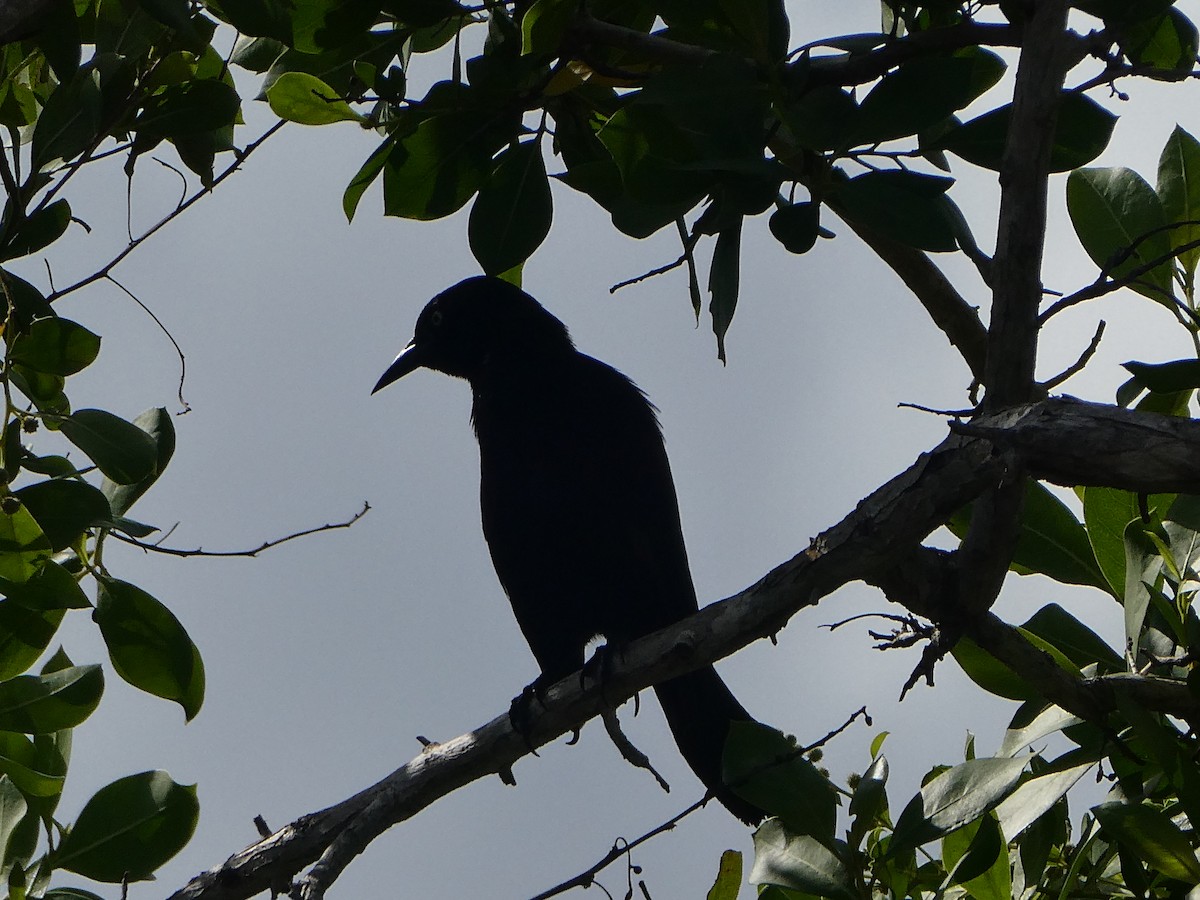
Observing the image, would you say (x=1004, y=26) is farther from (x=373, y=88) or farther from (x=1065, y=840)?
(x=1065, y=840)

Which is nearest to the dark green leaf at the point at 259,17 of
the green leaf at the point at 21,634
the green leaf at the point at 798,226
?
the green leaf at the point at 798,226

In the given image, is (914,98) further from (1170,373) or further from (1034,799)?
(1034,799)

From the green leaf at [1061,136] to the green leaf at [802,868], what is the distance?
142 cm

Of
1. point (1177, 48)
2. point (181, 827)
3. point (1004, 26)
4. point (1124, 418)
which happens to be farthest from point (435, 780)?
point (1177, 48)

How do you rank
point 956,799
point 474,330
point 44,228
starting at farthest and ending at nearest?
1. point 474,330
2. point 44,228
3. point 956,799

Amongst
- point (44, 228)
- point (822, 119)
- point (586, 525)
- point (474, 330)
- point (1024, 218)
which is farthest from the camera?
point (474, 330)

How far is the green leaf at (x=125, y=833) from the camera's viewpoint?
2.56m

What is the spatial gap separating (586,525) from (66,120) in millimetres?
2233

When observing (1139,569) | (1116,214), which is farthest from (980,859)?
(1116,214)

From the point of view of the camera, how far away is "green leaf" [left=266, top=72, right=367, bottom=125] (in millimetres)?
2654

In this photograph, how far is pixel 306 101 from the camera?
2.71 m

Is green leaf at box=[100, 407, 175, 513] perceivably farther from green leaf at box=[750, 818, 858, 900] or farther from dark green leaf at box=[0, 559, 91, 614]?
green leaf at box=[750, 818, 858, 900]

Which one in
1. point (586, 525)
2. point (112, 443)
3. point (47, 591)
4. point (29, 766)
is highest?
point (586, 525)

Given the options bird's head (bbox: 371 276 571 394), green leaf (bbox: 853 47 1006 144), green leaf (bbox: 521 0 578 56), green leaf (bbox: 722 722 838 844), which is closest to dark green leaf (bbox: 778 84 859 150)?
green leaf (bbox: 853 47 1006 144)
